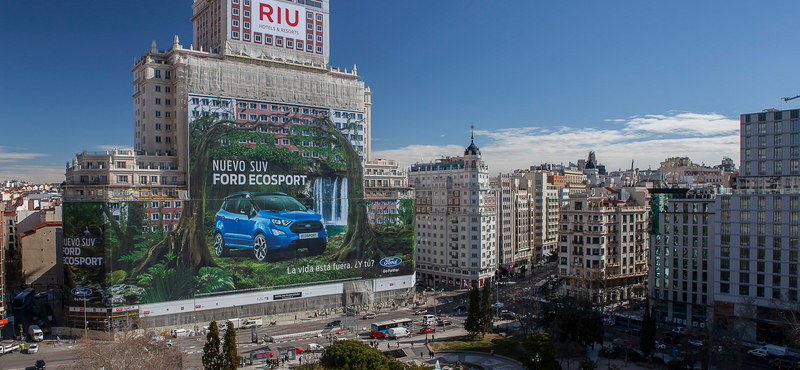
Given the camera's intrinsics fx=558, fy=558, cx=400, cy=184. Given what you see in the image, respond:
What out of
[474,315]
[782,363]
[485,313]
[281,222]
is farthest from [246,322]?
[782,363]

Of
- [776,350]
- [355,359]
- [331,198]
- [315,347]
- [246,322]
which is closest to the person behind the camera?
[355,359]

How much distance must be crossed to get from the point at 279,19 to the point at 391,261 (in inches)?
1493

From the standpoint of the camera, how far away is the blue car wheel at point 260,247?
70.0m

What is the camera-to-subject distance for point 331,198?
7662cm

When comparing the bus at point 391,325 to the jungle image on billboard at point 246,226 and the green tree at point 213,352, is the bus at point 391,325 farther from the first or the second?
the green tree at point 213,352

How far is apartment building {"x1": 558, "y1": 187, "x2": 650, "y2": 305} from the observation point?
3073 inches

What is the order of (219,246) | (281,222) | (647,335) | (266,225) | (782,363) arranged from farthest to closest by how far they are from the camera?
(281,222)
(266,225)
(219,246)
(647,335)
(782,363)

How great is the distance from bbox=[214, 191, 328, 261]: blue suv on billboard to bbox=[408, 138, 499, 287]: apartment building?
2758 cm

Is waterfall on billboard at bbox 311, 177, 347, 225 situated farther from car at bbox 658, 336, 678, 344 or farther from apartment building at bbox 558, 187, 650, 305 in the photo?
car at bbox 658, 336, 678, 344

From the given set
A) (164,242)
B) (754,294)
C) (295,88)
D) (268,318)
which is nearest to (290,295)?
(268,318)

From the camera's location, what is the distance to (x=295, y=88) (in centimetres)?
7575

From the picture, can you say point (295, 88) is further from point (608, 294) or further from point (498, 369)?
point (608, 294)

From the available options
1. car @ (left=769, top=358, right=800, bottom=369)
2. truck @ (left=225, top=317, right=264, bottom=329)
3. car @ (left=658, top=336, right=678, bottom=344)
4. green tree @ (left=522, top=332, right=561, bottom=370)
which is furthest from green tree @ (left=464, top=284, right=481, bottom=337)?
car @ (left=769, top=358, right=800, bottom=369)

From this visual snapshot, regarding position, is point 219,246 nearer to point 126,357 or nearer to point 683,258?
point 126,357
